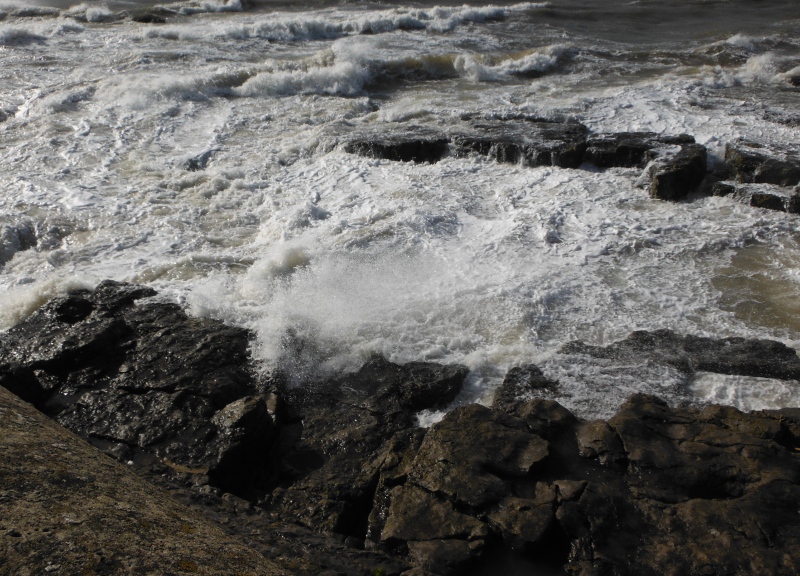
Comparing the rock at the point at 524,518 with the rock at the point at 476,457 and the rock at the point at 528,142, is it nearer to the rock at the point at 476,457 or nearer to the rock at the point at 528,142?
the rock at the point at 476,457

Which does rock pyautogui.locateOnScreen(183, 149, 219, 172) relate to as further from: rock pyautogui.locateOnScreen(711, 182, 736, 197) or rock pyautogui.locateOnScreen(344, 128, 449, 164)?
rock pyautogui.locateOnScreen(711, 182, 736, 197)

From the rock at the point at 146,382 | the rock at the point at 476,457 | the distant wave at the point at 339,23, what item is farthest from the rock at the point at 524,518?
the distant wave at the point at 339,23

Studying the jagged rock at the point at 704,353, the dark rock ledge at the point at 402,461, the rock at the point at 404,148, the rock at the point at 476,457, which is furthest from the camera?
the rock at the point at 404,148

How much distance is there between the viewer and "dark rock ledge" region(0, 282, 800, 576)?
4.19 meters

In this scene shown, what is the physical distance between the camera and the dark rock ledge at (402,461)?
165 inches

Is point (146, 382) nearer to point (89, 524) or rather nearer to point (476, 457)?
point (89, 524)

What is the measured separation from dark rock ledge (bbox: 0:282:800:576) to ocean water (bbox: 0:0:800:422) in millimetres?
348

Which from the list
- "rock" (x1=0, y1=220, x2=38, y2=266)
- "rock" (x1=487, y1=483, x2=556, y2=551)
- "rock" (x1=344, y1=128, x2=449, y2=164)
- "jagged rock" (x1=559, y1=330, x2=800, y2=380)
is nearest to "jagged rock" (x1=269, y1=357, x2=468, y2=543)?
"rock" (x1=487, y1=483, x2=556, y2=551)

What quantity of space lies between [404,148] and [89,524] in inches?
346

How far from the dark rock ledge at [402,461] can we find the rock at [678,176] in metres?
3.77

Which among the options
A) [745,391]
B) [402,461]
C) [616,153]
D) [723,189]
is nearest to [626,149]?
[616,153]

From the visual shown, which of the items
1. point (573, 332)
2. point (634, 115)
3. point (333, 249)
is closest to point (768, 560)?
point (573, 332)

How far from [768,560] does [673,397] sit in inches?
75.2

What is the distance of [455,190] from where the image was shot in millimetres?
10078
